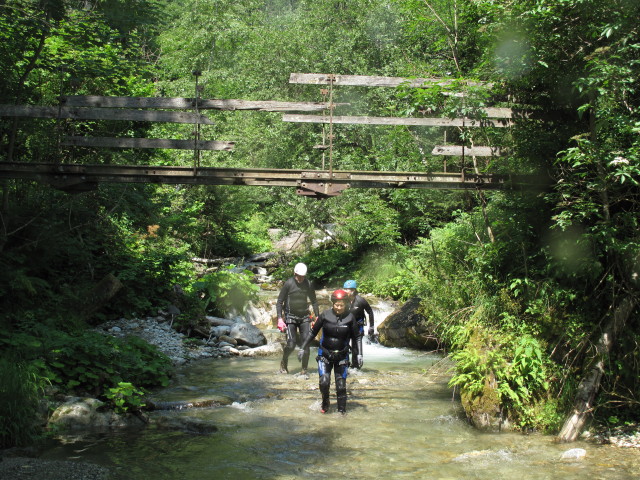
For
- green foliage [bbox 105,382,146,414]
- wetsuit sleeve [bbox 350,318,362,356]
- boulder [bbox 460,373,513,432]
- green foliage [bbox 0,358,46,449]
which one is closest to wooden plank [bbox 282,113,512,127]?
wetsuit sleeve [bbox 350,318,362,356]

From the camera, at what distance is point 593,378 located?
716 cm

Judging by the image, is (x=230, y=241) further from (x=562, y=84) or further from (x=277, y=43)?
(x=562, y=84)

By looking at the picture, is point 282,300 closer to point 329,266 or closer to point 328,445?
point 328,445

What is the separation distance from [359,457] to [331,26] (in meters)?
25.9

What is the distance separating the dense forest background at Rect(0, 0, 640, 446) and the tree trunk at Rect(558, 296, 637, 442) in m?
0.03

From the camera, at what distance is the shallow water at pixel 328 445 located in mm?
6113

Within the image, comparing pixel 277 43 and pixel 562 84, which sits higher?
pixel 277 43

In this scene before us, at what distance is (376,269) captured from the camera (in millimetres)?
21500

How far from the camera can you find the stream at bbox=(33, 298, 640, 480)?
6113 mm

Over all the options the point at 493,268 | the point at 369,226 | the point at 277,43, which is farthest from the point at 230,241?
the point at 493,268

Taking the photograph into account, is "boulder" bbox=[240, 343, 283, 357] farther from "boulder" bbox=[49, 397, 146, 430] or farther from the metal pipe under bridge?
"boulder" bbox=[49, 397, 146, 430]

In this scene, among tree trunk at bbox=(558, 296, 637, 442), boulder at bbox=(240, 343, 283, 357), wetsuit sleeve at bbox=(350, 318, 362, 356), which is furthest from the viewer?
boulder at bbox=(240, 343, 283, 357)

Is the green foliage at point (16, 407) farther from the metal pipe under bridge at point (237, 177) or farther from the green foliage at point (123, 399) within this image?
the metal pipe under bridge at point (237, 177)

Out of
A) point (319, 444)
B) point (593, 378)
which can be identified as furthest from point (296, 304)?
point (593, 378)
